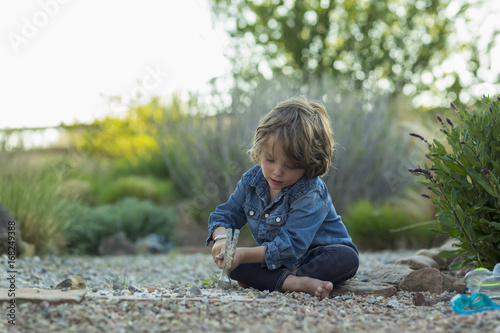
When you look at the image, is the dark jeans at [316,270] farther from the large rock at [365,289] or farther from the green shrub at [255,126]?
the green shrub at [255,126]

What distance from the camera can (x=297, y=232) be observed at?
2623 mm

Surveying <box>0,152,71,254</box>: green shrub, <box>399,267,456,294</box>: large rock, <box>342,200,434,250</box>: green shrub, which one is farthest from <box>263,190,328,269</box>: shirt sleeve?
<box>342,200,434,250</box>: green shrub

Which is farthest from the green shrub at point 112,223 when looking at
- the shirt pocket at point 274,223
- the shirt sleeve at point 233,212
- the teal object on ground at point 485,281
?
the teal object on ground at point 485,281

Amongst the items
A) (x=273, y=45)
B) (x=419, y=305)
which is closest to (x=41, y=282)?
(x=419, y=305)

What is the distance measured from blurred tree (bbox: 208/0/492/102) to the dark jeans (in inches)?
352

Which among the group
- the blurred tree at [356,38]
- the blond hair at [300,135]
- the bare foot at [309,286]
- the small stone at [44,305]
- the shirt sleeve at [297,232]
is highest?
the blurred tree at [356,38]

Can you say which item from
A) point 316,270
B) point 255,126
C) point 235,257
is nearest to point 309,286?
point 316,270

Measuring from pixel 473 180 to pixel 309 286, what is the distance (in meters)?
0.99

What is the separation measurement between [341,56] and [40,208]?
8.49 m

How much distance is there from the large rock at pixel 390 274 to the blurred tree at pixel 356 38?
28.3 ft

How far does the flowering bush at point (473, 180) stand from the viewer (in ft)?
8.53

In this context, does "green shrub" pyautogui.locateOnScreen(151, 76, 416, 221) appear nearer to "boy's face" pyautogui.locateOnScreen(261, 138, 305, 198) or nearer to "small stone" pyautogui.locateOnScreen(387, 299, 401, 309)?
"boy's face" pyautogui.locateOnScreen(261, 138, 305, 198)

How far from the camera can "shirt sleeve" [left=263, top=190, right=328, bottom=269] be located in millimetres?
Result: 2611

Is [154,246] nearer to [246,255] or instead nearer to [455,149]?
[246,255]
